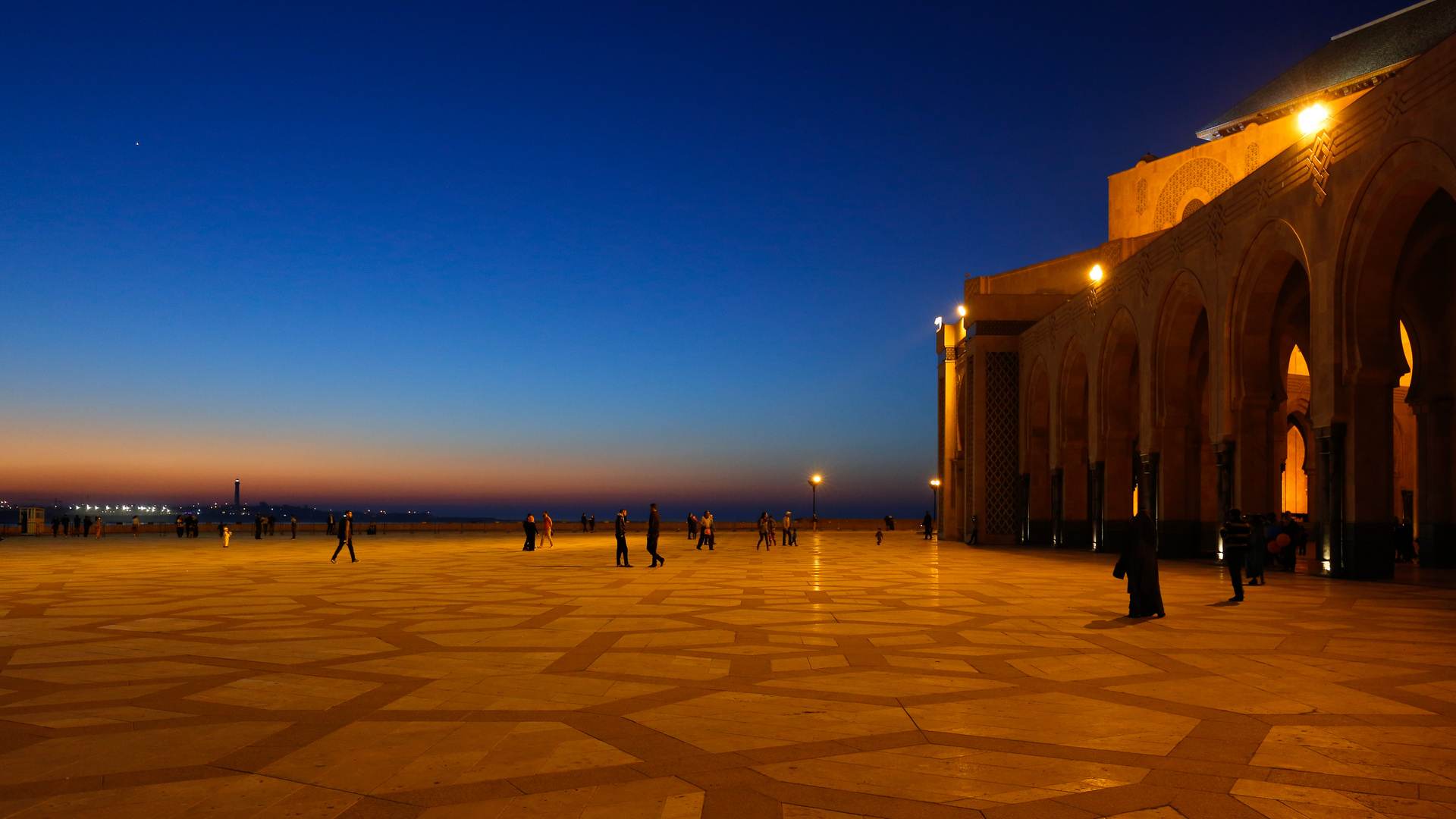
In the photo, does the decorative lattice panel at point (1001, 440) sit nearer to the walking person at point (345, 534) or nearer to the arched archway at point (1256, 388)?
the arched archway at point (1256, 388)

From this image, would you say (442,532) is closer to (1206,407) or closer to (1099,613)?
(1206,407)

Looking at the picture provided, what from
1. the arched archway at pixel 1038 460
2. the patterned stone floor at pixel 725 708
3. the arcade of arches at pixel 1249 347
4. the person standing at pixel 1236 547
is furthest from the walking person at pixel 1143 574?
the arched archway at pixel 1038 460

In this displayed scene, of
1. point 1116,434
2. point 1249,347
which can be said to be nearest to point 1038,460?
point 1116,434

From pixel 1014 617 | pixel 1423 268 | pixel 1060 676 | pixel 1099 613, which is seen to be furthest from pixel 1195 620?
pixel 1423 268

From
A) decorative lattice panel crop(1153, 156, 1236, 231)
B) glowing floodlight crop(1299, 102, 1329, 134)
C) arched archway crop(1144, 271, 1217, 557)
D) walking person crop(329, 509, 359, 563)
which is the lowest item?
walking person crop(329, 509, 359, 563)

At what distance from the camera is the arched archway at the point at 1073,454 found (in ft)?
93.1

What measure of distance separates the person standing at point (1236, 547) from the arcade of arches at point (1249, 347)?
4.10 m

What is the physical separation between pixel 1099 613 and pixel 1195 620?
993mm

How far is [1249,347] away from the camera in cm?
1805

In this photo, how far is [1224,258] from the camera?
18.4m

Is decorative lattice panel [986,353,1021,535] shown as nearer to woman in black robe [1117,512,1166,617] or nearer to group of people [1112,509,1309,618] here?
group of people [1112,509,1309,618]

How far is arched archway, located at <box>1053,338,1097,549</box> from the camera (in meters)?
28.4

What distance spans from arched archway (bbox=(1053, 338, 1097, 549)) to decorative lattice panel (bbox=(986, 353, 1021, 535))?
3.59 meters

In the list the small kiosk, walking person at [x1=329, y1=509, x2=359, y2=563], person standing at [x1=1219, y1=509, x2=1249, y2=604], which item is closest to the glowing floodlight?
person standing at [x1=1219, y1=509, x2=1249, y2=604]
